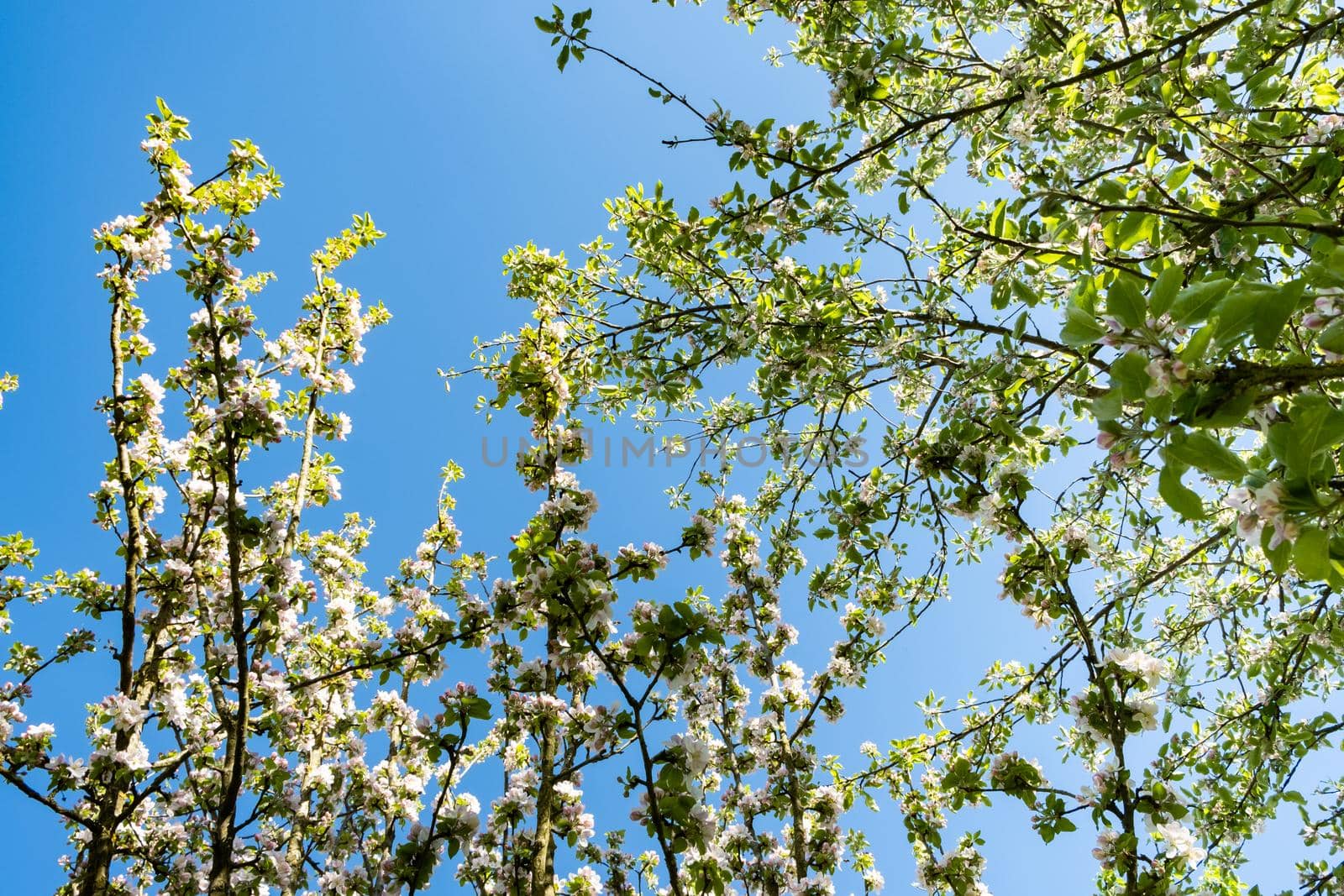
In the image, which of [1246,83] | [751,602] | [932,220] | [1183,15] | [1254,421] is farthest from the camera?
[751,602]

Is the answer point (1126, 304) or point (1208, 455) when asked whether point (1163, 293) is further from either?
point (1208, 455)

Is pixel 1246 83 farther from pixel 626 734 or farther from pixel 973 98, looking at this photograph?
pixel 626 734

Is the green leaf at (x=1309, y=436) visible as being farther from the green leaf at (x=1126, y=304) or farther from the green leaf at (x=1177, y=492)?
the green leaf at (x=1126, y=304)

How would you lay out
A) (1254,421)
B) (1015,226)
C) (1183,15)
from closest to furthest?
1. (1254,421)
2. (1015,226)
3. (1183,15)

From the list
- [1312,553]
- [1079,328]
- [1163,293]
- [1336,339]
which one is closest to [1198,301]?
[1163,293]

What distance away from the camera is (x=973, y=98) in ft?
12.1

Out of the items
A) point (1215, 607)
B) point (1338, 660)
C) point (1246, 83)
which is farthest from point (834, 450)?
point (1338, 660)

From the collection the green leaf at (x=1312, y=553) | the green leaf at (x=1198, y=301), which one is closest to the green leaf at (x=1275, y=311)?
the green leaf at (x=1198, y=301)

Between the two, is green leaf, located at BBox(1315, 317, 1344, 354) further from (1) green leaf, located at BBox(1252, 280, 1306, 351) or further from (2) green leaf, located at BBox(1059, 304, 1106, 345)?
(2) green leaf, located at BBox(1059, 304, 1106, 345)

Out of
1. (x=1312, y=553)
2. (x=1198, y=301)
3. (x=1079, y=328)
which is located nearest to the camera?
(x=1312, y=553)

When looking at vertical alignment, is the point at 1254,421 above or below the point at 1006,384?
below

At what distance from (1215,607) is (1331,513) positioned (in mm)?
4264

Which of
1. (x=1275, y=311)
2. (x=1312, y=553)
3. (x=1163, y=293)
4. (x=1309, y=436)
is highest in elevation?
(x=1163, y=293)

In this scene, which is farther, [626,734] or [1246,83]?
[626,734]
